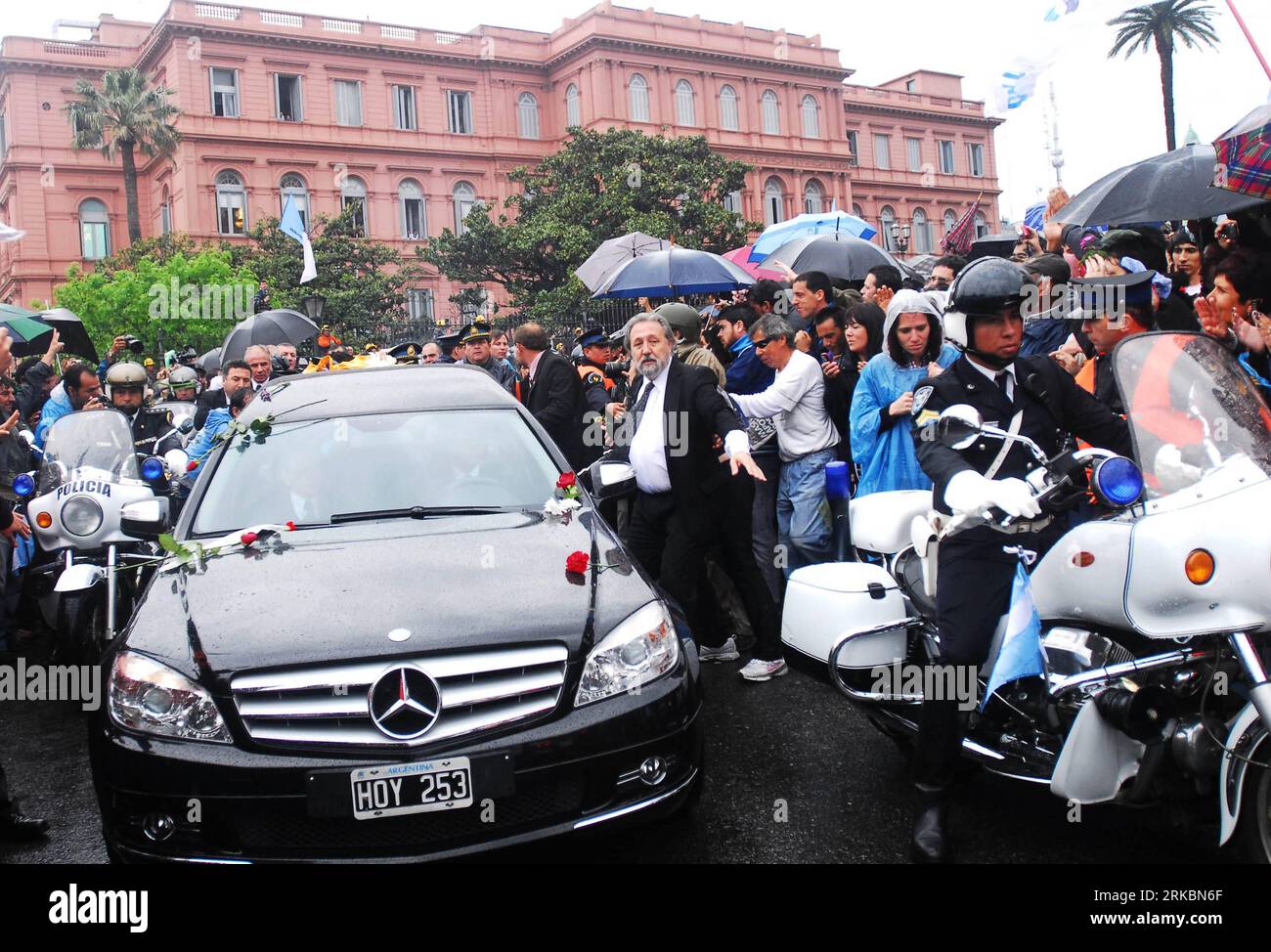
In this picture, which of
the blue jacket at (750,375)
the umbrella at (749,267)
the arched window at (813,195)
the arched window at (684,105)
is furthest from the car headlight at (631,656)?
the arched window at (813,195)

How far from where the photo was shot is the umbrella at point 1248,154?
230 inches

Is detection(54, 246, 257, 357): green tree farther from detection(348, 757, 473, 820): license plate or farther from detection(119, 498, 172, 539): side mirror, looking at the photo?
detection(348, 757, 473, 820): license plate

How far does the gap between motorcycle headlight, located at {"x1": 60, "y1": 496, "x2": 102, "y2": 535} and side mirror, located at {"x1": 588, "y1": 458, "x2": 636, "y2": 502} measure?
3269 millimetres

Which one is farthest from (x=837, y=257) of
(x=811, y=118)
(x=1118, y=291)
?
(x=811, y=118)

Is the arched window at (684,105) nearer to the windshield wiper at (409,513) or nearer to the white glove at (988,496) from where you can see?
the windshield wiper at (409,513)

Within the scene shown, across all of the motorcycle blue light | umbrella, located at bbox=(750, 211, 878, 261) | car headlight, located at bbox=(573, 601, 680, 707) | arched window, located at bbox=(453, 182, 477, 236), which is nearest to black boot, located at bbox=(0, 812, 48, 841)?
car headlight, located at bbox=(573, 601, 680, 707)

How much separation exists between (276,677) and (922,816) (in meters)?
2.11

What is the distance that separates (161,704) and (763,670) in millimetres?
3512

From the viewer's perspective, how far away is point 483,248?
48.3m

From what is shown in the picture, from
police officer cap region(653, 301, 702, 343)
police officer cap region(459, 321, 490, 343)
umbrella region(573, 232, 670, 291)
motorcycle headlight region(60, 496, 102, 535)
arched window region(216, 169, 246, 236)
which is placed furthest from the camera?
arched window region(216, 169, 246, 236)

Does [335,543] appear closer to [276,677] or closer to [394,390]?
[276,677]

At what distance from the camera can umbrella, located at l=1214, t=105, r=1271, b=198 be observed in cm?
585
